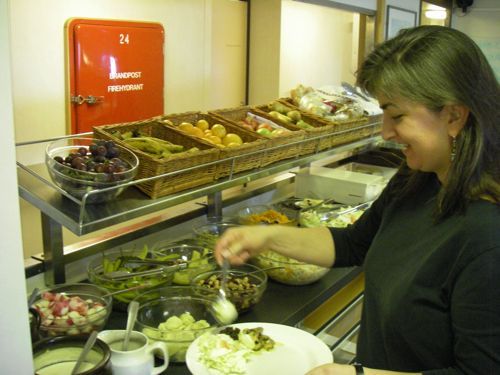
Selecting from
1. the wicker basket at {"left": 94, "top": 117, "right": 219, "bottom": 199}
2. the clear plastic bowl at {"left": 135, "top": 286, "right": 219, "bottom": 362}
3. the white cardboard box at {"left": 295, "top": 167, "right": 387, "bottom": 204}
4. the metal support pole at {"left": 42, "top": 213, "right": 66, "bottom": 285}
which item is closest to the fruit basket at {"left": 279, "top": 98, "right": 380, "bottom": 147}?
the white cardboard box at {"left": 295, "top": 167, "right": 387, "bottom": 204}

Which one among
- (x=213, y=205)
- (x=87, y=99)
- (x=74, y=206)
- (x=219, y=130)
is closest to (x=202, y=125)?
(x=219, y=130)

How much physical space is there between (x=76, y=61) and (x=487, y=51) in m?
3.17

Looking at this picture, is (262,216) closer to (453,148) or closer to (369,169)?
(369,169)

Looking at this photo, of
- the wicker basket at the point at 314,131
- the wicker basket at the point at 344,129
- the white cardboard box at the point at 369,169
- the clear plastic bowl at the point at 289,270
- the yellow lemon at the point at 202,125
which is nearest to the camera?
the clear plastic bowl at the point at 289,270

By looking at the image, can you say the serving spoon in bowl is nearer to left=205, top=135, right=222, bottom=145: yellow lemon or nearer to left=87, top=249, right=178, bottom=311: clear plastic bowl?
left=87, top=249, right=178, bottom=311: clear plastic bowl

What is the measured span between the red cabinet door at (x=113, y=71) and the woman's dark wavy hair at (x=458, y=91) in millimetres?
2687

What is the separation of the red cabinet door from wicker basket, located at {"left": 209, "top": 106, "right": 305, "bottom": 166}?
1.56 metres

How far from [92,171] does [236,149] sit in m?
0.47

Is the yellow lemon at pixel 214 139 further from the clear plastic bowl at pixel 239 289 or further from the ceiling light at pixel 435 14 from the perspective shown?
the ceiling light at pixel 435 14

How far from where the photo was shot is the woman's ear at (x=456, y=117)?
1007mm

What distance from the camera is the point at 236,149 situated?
5.54ft

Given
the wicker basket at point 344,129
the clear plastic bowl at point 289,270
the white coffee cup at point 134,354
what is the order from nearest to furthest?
the white coffee cup at point 134,354 < the clear plastic bowl at point 289,270 < the wicker basket at point 344,129

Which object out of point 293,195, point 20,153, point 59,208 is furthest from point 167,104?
point 59,208

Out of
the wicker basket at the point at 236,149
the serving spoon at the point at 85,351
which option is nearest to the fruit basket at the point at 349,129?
the wicker basket at the point at 236,149
